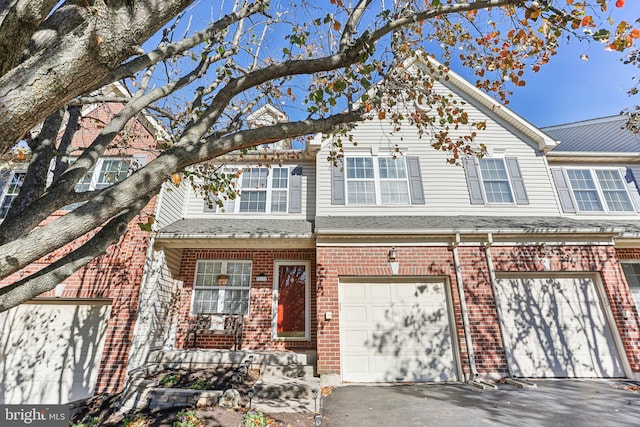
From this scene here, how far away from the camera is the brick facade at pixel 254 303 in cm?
847

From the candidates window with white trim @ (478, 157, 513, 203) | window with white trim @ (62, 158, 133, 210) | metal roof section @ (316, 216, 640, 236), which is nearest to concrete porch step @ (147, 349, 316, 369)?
metal roof section @ (316, 216, 640, 236)

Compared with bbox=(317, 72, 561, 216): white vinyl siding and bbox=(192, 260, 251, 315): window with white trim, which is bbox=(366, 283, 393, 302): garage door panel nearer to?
bbox=(317, 72, 561, 216): white vinyl siding

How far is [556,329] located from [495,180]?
4445 millimetres

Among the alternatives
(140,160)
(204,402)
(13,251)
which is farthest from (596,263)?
(140,160)

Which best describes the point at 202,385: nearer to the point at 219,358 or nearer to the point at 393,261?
the point at 219,358

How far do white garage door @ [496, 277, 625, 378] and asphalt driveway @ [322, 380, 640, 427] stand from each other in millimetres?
535

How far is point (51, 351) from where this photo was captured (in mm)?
7664

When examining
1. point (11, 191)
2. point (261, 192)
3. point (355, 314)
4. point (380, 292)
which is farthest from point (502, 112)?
point (11, 191)

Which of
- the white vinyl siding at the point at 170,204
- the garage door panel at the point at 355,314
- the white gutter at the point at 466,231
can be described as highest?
the white vinyl siding at the point at 170,204

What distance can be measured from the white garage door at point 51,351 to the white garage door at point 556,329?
1024cm

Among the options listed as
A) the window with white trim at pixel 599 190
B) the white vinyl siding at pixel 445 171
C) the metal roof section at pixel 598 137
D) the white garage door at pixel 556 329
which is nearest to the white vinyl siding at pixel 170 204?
the white vinyl siding at pixel 445 171

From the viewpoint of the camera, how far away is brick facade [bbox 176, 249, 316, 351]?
8469 millimetres

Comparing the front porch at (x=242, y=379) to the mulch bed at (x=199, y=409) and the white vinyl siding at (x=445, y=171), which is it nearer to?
the mulch bed at (x=199, y=409)

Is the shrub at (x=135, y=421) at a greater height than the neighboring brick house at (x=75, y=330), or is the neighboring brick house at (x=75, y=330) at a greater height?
the neighboring brick house at (x=75, y=330)
